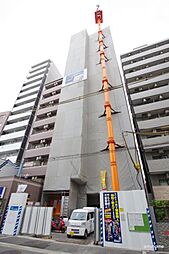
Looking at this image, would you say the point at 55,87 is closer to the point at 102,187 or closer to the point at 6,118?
the point at 6,118

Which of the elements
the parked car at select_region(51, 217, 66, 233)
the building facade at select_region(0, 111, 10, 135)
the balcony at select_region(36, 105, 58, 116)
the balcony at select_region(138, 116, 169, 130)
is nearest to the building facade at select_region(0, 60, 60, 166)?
the building facade at select_region(0, 111, 10, 135)

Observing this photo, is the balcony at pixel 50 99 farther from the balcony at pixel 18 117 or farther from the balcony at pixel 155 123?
the balcony at pixel 155 123

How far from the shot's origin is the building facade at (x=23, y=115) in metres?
26.5

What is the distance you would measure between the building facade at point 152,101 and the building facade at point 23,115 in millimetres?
18253

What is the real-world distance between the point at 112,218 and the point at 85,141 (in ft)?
38.3

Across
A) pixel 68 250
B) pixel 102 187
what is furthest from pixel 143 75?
pixel 68 250

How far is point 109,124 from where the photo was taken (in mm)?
15273

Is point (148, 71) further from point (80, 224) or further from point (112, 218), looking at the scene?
point (80, 224)

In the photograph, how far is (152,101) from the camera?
23562mm

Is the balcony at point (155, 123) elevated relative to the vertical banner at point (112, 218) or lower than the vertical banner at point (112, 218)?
elevated

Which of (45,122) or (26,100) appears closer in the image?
(45,122)

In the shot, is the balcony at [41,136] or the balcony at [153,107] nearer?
the balcony at [153,107]

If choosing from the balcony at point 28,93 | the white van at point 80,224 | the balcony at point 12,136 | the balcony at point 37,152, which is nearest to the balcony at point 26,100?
the balcony at point 28,93

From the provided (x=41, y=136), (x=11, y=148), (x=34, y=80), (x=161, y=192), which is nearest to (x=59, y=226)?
(x=161, y=192)
